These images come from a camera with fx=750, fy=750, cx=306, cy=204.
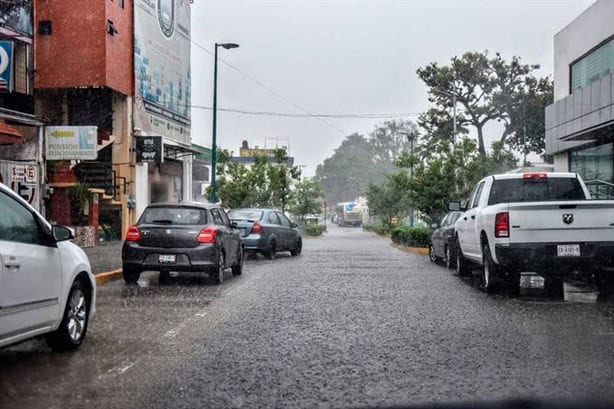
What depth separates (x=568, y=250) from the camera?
1106cm

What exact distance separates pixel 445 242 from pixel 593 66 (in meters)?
12.4

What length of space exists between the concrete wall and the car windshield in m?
13.3

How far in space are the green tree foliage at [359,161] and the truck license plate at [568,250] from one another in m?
108

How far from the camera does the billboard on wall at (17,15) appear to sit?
77.9 ft

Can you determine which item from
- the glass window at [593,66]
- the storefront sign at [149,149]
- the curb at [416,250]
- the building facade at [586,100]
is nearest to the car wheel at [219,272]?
the building facade at [586,100]

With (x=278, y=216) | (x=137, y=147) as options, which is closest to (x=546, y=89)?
(x=137, y=147)

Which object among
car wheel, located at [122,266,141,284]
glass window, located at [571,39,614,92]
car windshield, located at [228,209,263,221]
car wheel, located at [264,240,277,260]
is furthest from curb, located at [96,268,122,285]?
glass window, located at [571,39,614,92]

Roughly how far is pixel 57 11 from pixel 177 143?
893cm

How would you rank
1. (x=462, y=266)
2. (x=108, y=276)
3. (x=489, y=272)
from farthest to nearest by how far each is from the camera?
(x=462, y=266) → (x=108, y=276) → (x=489, y=272)

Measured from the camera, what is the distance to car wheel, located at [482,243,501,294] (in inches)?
467

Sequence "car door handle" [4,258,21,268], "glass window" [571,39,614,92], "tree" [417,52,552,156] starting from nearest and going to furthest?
"car door handle" [4,258,21,268]
"glass window" [571,39,614,92]
"tree" [417,52,552,156]

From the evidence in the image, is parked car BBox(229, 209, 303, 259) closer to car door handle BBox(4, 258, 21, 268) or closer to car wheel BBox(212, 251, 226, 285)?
car wheel BBox(212, 251, 226, 285)

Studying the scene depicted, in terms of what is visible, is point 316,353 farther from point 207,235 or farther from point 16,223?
point 207,235

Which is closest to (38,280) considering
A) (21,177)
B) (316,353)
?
(316,353)
